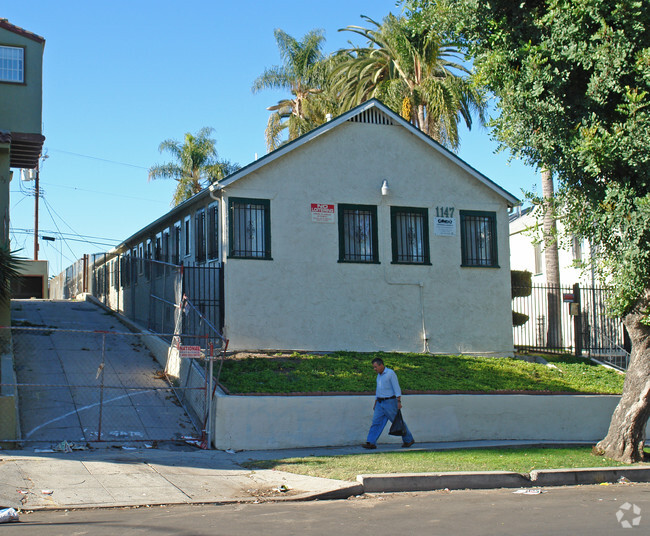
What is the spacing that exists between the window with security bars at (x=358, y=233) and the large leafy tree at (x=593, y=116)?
6.45 m

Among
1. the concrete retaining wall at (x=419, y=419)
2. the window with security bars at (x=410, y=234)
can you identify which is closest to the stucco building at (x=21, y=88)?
the concrete retaining wall at (x=419, y=419)

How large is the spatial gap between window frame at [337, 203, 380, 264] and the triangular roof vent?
7.49ft

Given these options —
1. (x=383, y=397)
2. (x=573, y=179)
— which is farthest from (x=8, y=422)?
(x=573, y=179)

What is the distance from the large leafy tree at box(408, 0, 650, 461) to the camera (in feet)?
38.9

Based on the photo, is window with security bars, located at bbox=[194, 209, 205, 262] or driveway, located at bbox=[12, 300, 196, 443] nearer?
driveway, located at bbox=[12, 300, 196, 443]

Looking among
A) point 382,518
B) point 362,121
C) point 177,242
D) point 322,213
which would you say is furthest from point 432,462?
point 177,242

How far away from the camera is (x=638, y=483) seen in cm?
1138

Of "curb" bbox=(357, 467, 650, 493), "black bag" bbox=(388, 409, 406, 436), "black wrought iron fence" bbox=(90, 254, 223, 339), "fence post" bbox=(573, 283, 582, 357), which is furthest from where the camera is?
"fence post" bbox=(573, 283, 582, 357)

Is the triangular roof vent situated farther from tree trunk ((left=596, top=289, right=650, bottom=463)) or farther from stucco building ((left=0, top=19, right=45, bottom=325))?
tree trunk ((left=596, top=289, right=650, bottom=463))

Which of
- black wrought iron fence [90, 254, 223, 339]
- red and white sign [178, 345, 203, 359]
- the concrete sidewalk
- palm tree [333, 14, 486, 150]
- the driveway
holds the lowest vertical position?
the concrete sidewalk

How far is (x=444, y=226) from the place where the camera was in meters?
20.4

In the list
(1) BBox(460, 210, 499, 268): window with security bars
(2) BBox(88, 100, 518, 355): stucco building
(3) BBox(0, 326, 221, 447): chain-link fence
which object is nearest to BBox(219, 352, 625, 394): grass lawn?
(3) BBox(0, 326, 221, 447): chain-link fence

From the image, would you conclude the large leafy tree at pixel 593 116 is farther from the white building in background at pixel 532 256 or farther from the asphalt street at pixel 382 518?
the white building in background at pixel 532 256

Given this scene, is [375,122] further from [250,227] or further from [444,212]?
[250,227]
